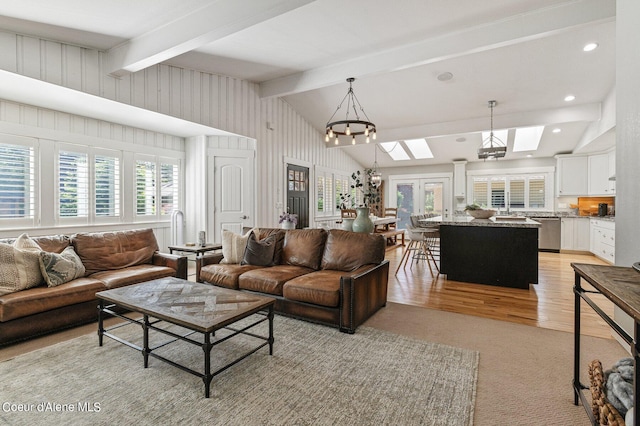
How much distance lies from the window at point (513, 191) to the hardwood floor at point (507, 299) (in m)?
3.57

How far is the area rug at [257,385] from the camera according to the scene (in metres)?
1.79

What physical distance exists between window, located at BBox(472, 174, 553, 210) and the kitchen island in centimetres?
478

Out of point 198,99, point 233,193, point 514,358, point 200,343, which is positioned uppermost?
point 198,99

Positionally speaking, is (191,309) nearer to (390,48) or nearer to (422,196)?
(390,48)

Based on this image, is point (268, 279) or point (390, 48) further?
point (390, 48)

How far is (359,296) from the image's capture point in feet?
9.84

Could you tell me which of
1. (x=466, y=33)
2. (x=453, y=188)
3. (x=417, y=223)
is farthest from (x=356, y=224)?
(x=453, y=188)

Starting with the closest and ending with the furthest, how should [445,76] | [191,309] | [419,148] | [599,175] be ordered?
[191,309] → [445,76] → [599,175] → [419,148]

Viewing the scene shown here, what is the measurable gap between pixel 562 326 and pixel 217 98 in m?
5.54

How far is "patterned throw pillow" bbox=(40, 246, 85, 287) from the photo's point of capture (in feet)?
9.87

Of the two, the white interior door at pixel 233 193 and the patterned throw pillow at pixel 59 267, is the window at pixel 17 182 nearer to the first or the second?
the patterned throw pillow at pixel 59 267

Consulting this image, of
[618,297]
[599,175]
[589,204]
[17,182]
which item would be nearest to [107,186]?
[17,182]

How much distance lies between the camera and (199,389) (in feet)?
6.68

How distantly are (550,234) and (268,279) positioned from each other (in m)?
7.49
